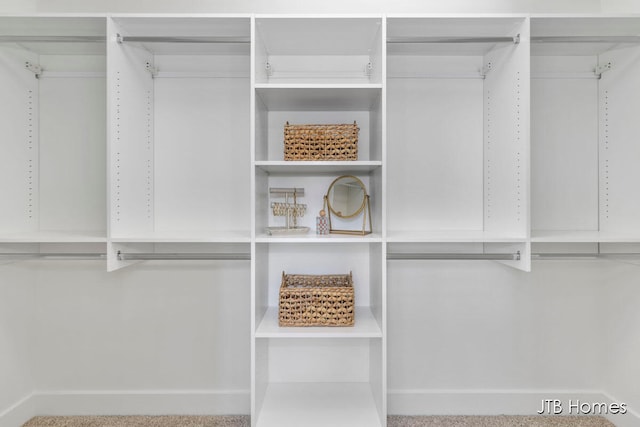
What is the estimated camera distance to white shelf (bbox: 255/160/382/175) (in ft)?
5.40

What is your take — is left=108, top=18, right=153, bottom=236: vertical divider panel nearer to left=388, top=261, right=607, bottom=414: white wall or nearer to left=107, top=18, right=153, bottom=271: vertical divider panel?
left=107, top=18, right=153, bottom=271: vertical divider panel

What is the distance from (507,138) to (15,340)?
2466 mm

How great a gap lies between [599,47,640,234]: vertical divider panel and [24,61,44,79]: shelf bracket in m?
2.74

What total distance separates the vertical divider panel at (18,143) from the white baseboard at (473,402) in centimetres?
199

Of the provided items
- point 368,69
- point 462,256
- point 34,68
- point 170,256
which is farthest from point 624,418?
point 34,68

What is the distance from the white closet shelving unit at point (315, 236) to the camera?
66.1 inches

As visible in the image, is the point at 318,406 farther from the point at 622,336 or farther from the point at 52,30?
the point at 52,30

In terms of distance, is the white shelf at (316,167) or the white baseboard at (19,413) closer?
the white shelf at (316,167)

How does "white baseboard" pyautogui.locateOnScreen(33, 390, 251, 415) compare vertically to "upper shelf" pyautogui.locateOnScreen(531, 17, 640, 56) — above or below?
below

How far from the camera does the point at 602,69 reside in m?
2.04

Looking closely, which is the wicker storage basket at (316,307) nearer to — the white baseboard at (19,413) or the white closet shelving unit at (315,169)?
the white closet shelving unit at (315,169)

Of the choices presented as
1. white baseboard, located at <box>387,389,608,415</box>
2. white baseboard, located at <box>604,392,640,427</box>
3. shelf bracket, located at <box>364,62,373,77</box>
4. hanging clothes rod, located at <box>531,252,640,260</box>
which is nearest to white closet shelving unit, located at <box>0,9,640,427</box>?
shelf bracket, located at <box>364,62,373,77</box>

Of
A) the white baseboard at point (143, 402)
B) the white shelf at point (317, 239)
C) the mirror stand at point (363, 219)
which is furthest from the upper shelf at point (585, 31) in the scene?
the white baseboard at point (143, 402)

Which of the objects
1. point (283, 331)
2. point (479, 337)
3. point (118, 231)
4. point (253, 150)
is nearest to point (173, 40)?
point (253, 150)
